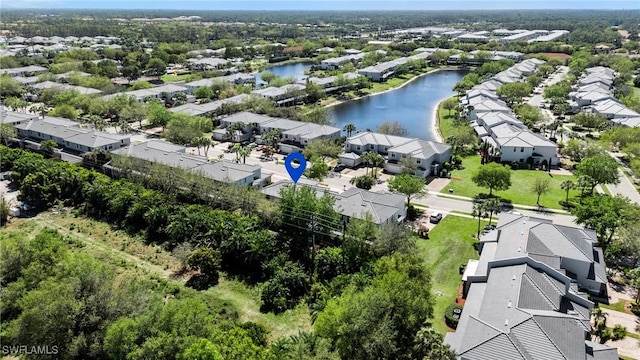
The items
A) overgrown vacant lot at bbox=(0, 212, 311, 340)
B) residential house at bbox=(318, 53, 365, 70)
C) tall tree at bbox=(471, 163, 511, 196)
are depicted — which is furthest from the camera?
residential house at bbox=(318, 53, 365, 70)

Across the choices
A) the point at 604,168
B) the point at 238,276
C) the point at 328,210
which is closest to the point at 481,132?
the point at 604,168

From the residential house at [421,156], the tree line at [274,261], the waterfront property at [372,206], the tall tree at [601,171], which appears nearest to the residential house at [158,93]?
the tree line at [274,261]

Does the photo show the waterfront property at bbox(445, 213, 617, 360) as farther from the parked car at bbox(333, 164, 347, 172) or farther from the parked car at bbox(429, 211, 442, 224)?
the parked car at bbox(333, 164, 347, 172)

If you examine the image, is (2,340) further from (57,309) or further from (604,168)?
(604,168)

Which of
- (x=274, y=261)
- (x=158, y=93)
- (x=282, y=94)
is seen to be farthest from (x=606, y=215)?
(x=158, y=93)

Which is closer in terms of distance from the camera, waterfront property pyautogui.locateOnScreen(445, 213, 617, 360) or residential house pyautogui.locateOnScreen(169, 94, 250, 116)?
waterfront property pyautogui.locateOnScreen(445, 213, 617, 360)

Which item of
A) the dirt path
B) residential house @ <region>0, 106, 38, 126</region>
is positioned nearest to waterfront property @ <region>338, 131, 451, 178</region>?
the dirt path

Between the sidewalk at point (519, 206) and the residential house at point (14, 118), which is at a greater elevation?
the residential house at point (14, 118)

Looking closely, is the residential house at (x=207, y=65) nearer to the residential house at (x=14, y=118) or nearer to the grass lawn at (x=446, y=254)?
the residential house at (x=14, y=118)
